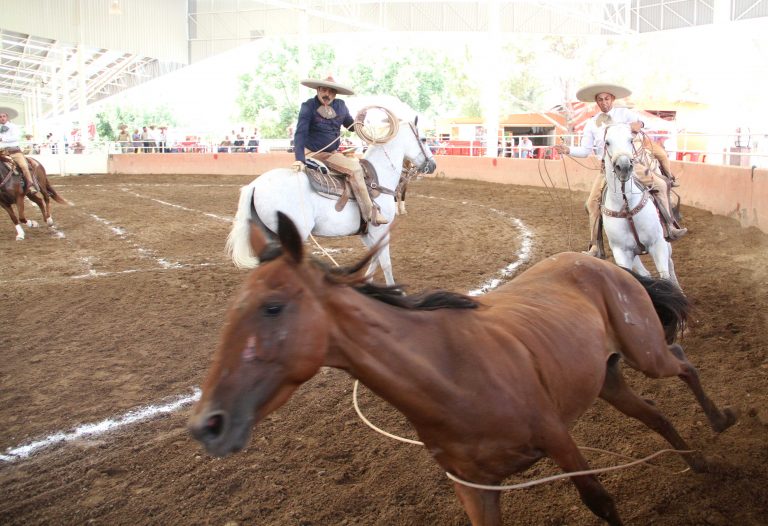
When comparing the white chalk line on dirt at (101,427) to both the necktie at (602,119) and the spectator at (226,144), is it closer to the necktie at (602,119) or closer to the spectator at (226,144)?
the necktie at (602,119)

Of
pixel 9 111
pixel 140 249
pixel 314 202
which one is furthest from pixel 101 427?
pixel 9 111

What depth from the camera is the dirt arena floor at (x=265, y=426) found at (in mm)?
3188

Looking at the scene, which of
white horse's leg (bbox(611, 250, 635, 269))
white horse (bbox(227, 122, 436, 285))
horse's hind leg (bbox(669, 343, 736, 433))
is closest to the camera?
horse's hind leg (bbox(669, 343, 736, 433))

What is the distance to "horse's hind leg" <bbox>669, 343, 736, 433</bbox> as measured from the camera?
3.52 m

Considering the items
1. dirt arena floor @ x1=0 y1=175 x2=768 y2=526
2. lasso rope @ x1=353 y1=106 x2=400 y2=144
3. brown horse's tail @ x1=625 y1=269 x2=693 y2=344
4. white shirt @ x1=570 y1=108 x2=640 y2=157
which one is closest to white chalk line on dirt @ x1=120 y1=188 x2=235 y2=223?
dirt arena floor @ x1=0 y1=175 x2=768 y2=526

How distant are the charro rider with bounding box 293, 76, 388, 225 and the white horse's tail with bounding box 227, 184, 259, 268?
63 cm

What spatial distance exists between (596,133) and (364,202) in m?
2.45

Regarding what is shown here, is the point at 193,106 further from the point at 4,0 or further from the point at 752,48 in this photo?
the point at 752,48

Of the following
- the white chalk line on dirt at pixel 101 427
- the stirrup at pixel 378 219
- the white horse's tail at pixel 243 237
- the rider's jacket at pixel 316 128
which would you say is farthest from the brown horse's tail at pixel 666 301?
the rider's jacket at pixel 316 128

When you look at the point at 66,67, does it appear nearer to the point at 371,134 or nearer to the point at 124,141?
the point at 124,141

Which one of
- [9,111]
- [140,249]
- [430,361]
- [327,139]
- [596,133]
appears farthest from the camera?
[9,111]

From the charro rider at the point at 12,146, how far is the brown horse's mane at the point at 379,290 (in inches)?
486

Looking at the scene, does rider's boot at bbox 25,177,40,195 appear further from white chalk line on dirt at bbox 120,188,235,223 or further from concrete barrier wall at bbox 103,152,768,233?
concrete barrier wall at bbox 103,152,768,233

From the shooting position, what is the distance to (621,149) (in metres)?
5.67
